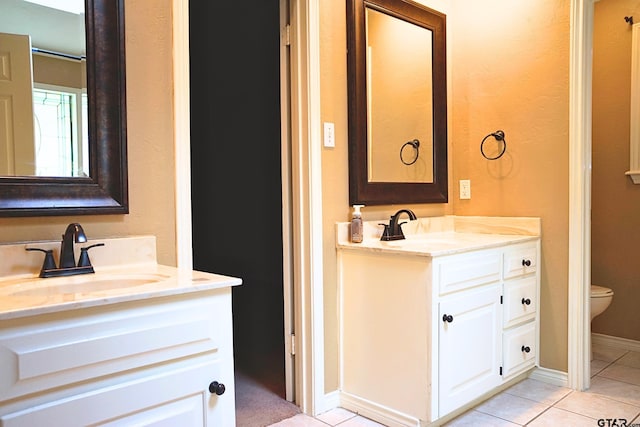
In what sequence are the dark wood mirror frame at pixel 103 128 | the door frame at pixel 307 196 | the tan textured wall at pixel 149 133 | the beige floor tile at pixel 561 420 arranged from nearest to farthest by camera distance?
the dark wood mirror frame at pixel 103 128
the tan textured wall at pixel 149 133
the beige floor tile at pixel 561 420
the door frame at pixel 307 196

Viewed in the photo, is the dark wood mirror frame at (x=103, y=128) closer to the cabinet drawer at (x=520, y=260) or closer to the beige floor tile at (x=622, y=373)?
the cabinet drawer at (x=520, y=260)

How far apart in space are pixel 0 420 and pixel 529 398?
2.20 metres

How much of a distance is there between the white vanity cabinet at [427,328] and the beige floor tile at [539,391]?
0.11 meters

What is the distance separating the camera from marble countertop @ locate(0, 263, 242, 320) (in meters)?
1.05

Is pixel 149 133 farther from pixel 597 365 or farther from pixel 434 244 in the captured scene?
pixel 597 365

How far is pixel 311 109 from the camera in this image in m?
2.16

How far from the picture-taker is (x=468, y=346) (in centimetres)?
207

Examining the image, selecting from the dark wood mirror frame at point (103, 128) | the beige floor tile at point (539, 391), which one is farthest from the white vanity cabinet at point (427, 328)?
the dark wood mirror frame at point (103, 128)

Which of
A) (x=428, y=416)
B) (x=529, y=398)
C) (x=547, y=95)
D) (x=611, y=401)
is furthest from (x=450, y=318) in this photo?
(x=547, y=95)

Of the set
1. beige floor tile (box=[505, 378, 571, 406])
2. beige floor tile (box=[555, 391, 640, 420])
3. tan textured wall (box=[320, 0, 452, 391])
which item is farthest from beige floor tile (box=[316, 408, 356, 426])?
beige floor tile (box=[555, 391, 640, 420])

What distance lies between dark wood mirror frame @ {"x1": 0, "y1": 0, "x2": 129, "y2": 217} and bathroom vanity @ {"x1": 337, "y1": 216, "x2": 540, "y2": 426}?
1.06 m

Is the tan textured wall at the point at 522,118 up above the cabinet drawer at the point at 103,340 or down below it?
above

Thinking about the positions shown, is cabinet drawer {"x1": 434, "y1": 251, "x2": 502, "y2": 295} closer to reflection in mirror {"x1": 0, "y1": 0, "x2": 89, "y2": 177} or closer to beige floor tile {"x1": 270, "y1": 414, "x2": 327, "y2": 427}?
beige floor tile {"x1": 270, "y1": 414, "x2": 327, "y2": 427}

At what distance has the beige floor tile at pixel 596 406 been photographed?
6.92 feet
